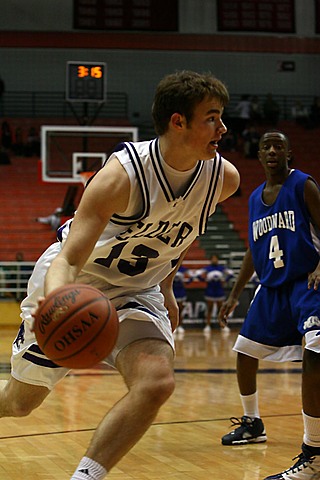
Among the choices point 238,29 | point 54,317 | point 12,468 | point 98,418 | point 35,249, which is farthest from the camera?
point 238,29

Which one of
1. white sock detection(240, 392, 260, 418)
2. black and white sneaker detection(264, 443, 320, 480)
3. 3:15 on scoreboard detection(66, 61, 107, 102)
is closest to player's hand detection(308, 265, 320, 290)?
black and white sneaker detection(264, 443, 320, 480)

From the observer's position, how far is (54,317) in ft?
9.45

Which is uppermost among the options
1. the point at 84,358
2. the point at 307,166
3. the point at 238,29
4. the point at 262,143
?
the point at 238,29

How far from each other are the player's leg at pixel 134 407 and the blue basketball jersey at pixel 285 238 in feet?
5.74

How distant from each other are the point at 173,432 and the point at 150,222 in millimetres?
2482

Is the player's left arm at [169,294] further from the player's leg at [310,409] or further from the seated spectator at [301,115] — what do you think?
the seated spectator at [301,115]

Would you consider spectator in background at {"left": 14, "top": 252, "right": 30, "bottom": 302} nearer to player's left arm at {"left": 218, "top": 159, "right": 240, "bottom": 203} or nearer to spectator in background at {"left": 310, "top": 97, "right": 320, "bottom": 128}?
spectator in background at {"left": 310, "top": 97, "right": 320, "bottom": 128}

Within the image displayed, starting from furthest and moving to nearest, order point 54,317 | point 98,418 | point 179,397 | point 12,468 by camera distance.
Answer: point 179,397, point 98,418, point 12,468, point 54,317

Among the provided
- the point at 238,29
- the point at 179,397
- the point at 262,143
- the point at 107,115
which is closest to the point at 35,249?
the point at 107,115

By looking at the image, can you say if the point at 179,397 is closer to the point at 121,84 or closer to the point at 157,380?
the point at 157,380

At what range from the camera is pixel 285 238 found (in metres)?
5.04

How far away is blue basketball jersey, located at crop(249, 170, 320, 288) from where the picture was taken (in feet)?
16.0

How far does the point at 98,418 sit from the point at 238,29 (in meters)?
16.8

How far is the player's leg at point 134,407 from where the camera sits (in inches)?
120
